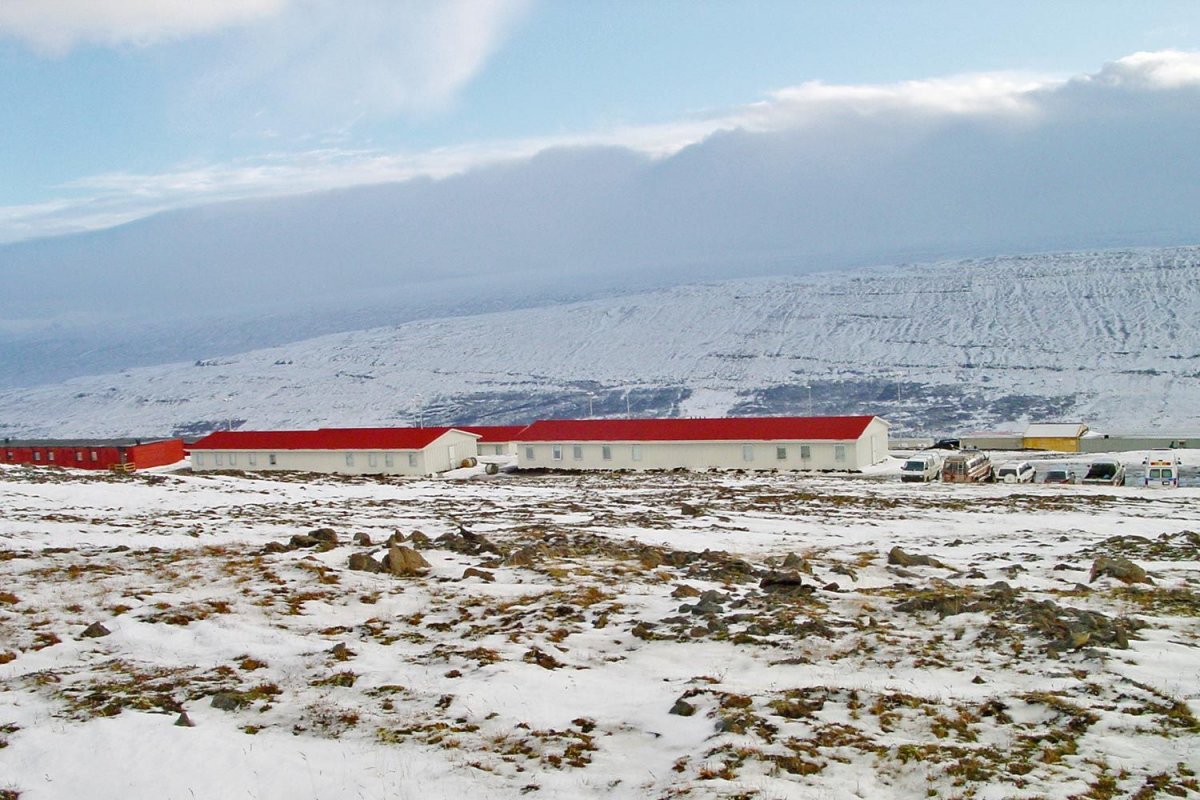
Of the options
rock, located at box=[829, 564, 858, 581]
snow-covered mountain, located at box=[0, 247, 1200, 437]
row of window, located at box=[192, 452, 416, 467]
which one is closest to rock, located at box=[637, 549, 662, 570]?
rock, located at box=[829, 564, 858, 581]

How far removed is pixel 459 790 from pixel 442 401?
109368 millimetres

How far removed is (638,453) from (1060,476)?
20275mm

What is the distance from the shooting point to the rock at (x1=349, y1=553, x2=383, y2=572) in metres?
14.9

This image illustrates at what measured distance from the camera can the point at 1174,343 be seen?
113 meters

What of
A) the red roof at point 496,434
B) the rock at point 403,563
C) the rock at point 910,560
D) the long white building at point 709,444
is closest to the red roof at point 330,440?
the red roof at point 496,434

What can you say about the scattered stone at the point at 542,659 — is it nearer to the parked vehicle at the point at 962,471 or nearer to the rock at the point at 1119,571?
the rock at the point at 1119,571

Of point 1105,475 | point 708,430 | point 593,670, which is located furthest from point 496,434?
point 593,670

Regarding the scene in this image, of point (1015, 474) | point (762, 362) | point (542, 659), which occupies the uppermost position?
point (762, 362)

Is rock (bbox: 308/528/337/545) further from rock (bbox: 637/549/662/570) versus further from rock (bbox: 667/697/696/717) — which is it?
rock (bbox: 667/697/696/717)

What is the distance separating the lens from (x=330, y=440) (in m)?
55.7

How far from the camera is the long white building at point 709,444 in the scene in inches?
1923

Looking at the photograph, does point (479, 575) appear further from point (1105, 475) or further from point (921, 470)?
point (1105, 475)

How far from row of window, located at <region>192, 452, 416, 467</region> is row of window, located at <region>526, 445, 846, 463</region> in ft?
24.1

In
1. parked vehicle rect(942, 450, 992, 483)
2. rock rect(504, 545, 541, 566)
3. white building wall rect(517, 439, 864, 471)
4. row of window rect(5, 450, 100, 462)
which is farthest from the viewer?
row of window rect(5, 450, 100, 462)
